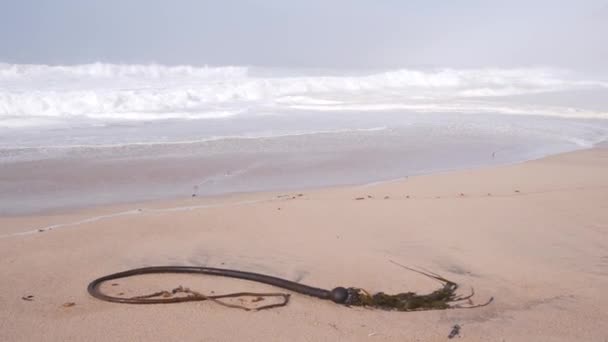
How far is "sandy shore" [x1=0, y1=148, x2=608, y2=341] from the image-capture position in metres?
2.91

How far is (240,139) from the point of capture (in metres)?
12.1

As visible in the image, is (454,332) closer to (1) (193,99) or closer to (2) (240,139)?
(2) (240,139)

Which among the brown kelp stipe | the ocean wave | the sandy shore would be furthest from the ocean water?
the brown kelp stipe

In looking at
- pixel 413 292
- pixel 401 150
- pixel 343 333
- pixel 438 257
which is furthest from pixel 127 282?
pixel 401 150

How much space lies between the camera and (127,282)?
3.55m

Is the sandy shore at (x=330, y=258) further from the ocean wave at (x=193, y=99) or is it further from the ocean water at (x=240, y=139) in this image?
the ocean wave at (x=193, y=99)

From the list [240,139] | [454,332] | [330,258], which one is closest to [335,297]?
[454,332]

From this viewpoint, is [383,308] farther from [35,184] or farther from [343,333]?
[35,184]

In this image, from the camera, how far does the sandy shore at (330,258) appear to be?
2.91 metres

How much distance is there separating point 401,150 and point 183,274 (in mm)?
7769

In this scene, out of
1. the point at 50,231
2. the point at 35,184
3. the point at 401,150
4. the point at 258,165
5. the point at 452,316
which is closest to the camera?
the point at 452,316

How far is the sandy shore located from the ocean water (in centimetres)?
171

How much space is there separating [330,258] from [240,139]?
27.1 ft

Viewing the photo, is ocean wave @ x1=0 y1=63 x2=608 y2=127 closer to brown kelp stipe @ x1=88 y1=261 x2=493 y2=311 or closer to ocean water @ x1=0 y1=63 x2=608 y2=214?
ocean water @ x1=0 y1=63 x2=608 y2=214
